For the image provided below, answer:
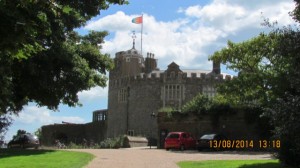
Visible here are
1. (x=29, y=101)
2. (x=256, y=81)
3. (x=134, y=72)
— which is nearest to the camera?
(x=29, y=101)

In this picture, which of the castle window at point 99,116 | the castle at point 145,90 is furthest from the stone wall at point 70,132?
the castle at point 145,90

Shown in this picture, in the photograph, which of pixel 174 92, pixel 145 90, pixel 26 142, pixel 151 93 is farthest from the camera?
pixel 145 90

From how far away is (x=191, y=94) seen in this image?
6194 cm

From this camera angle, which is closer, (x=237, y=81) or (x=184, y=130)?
(x=237, y=81)

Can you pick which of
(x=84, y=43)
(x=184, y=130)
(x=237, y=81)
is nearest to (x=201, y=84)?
(x=184, y=130)

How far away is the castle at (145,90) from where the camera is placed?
6153cm

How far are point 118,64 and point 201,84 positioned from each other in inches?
644

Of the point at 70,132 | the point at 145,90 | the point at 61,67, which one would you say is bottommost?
the point at 70,132

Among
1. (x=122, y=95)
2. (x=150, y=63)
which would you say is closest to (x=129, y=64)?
(x=150, y=63)

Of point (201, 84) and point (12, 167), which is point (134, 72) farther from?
point (12, 167)

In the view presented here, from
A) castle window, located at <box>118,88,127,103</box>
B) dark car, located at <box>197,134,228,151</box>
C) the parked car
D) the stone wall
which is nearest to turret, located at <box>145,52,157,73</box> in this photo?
castle window, located at <box>118,88,127,103</box>

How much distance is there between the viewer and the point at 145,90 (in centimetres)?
6281

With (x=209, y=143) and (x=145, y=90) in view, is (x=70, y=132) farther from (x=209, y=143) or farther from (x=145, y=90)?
(x=209, y=143)

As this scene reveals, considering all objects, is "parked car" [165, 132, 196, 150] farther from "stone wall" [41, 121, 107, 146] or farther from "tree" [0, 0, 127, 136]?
"stone wall" [41, 121, 107, 146]
